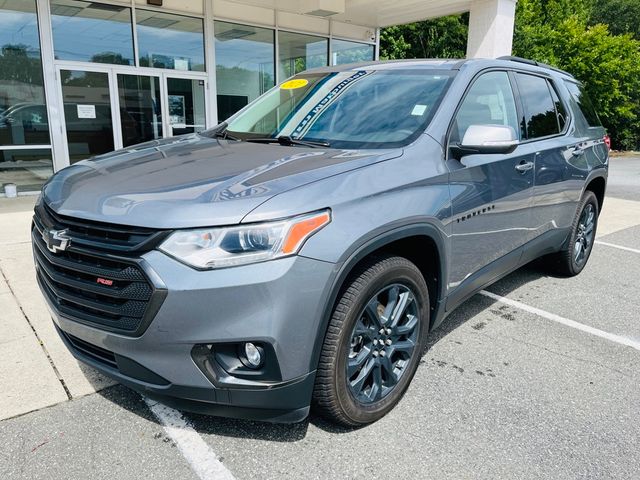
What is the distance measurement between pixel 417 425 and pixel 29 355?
2.46m

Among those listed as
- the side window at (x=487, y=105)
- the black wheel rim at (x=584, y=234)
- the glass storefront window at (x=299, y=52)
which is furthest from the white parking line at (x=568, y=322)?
the glass storefront window at (x=299, y=52)

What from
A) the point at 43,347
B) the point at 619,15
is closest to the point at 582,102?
the point at 43,347

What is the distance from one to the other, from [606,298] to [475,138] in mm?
2718

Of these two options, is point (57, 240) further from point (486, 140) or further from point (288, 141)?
point (486, 140)

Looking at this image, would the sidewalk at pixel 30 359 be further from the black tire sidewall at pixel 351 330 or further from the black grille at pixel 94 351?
the black tire sidewall at pixel 351 330

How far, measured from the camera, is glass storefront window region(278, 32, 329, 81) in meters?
12.8

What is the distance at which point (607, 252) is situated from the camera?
6.34m

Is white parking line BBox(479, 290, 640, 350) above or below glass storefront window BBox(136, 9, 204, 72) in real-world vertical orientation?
below

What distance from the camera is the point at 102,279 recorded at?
2.18 m

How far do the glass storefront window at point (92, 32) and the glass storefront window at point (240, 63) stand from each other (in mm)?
2100

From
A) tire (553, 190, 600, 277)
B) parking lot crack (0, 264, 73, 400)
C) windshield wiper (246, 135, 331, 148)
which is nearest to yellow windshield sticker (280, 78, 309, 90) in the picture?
windshield wiper (246, 135, 331, 148)

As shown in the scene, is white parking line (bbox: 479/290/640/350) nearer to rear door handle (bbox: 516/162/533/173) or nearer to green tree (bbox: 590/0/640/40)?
rear door handle (bbox: 516/162/533/173)

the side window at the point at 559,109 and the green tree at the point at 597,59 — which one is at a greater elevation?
the green tree at the point at 597,59

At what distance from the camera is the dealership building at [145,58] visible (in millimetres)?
9297
